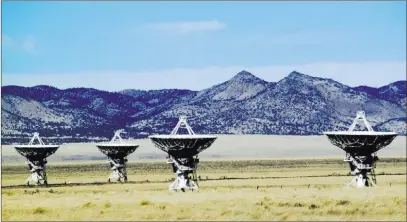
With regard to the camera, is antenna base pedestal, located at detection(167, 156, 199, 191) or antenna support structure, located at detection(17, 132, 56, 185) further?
antenna support structure, located at detection(17, 132, 56, 185)

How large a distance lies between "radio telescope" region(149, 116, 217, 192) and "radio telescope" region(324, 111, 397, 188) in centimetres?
1318

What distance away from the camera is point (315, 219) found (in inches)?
1778

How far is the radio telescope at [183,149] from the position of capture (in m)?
66.9

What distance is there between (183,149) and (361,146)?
1819 cm

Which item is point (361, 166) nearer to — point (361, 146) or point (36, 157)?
point (361, 146)

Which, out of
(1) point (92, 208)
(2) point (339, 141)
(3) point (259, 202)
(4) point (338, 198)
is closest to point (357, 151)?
(2) point (339, 141)

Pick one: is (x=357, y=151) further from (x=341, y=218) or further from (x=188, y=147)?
(x=341, y=218)

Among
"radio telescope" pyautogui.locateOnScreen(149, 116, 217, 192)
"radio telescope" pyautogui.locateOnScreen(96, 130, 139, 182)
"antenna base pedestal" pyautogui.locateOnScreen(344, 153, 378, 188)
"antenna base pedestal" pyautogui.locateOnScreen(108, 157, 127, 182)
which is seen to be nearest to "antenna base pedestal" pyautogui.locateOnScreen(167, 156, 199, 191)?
"radio telescope" pyautogui.locateOnScreen(149, 116, 217, 192)

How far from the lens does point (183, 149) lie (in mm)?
67625

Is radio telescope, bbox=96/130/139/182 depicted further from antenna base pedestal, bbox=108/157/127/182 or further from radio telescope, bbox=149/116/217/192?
radio telescope, bbox=149/116/217/192

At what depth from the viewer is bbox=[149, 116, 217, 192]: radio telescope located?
66.9m

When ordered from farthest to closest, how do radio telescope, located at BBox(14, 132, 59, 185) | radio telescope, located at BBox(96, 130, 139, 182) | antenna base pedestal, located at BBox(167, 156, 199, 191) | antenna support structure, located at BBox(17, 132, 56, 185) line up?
radio telescope, located at BBox(96, 130, 139, 182) → antenna support structure, located at BBox(17, 132, 56, 185) → radio telescope, located at BBox(14, 132, 59, 185) → antenna base pedestal, located at BBox(167, 156, 199, 191)

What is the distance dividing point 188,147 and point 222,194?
7979 mm

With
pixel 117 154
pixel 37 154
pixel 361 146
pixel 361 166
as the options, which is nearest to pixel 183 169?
pixel 361 146
